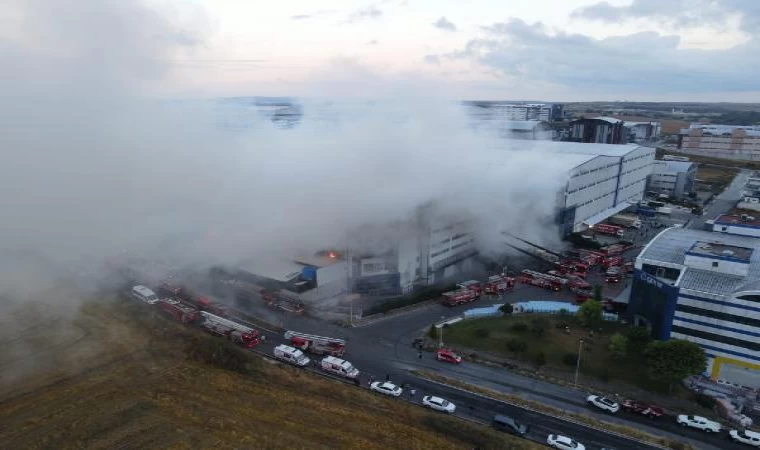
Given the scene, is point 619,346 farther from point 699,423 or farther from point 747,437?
point 747,437

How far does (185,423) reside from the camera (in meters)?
13.3

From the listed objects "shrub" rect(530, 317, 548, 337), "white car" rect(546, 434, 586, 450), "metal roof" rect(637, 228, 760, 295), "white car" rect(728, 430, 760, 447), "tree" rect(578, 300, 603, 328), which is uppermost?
"metal roof" rect(637, 228, 760, 295)

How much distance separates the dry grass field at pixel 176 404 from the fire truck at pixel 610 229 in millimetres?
25887

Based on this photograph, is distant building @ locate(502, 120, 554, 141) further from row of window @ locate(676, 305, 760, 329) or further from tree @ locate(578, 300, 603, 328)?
row of window @ locate(676, 305, 760, 329)

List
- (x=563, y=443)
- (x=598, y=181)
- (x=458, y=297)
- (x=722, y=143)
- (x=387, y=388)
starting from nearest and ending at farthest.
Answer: (x=563, y=443) → (x=387, y=388) → (x=458, y=297) → (x=598, y=181) → (x=722, y=143)

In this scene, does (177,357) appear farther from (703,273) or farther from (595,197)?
(595,197)

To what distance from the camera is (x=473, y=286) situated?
23.8 m

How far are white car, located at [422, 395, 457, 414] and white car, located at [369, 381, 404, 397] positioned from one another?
0.89 m

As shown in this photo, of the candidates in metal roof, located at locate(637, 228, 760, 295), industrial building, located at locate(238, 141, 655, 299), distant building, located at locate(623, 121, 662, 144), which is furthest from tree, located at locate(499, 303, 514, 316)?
distant building, located at locate(623, 121, 662, 144)

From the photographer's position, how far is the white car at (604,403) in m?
14.6

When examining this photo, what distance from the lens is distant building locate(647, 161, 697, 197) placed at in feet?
161

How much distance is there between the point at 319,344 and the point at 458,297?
23.5ft

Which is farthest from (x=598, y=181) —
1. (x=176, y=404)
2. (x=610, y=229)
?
(x=176, y=404)

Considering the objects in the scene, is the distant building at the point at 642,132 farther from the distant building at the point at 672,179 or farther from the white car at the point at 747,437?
the white car at the point at 747,437
